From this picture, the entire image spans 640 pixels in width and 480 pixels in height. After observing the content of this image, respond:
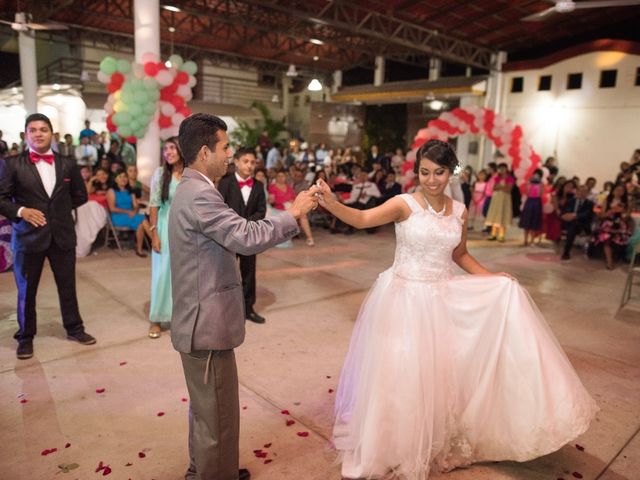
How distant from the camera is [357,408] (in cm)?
258

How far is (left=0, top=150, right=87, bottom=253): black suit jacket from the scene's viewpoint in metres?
3.62

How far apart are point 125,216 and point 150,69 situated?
2160 mm

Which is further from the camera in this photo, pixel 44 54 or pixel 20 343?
pixel 44 54

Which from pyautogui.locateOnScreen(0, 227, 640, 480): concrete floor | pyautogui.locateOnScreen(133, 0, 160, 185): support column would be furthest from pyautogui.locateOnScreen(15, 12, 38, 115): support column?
pyautogui.locateOnScreen(0, 227, 640, 480): concrete floor

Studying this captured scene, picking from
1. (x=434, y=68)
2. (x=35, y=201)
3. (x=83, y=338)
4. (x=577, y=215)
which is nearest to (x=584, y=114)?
(x=434, y=68)

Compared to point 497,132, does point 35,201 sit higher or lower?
lower

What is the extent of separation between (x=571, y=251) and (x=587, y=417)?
23.9 feet

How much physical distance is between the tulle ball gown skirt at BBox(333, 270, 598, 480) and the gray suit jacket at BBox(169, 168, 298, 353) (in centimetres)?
82

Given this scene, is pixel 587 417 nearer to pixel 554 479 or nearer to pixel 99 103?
pixel 554 479

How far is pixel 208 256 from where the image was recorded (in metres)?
2.04

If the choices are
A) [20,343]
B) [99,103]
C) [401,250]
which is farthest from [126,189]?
[99,103]

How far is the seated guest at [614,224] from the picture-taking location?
26.0 feet

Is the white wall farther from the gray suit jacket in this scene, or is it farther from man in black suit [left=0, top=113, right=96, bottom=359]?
the gray suit jacket

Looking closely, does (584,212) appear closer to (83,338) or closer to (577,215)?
(577,215)
